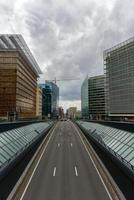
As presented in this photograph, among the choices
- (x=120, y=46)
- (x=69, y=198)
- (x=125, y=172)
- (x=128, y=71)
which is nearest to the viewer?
(x=69, y=198)

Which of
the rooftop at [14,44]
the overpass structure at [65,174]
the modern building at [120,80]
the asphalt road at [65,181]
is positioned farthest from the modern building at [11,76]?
the asphalt road at [65,181]

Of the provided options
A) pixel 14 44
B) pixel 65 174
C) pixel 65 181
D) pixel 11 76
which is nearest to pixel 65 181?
pixel 65 181

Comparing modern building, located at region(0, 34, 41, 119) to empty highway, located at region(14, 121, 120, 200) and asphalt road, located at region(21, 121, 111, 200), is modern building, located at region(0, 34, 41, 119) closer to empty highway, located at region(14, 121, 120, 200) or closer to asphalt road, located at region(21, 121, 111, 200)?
empty highway, located at region(14, 121, 120, 200)

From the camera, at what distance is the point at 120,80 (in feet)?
536

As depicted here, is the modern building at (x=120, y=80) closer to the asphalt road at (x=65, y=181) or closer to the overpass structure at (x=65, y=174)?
the overpass structure at (x=65, y=174)

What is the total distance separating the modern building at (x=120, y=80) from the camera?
15162 cm

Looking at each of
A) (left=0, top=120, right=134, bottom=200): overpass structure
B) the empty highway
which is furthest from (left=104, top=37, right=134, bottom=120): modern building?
the empty highway

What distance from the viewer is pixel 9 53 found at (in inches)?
5020

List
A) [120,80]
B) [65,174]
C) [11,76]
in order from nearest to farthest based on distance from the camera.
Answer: [65,174] < [11,76] < [120,80]

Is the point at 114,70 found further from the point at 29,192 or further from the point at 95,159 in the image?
the point at 29,192

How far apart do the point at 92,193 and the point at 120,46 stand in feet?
497

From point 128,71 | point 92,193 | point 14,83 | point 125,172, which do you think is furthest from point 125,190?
point 128,71

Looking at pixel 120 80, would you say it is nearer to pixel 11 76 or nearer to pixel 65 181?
pixel 11 76

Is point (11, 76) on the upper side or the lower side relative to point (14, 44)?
lower
